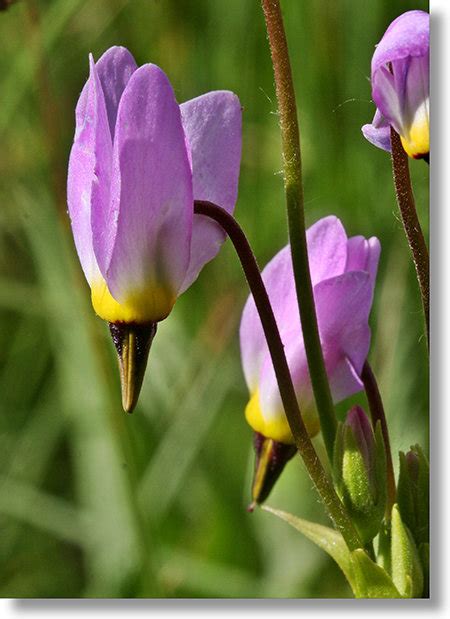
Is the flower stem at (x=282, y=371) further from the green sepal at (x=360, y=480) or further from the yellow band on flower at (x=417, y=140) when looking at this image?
the yellow band on flower at (x=417, y=140)

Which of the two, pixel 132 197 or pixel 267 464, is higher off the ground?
pixel 132 197

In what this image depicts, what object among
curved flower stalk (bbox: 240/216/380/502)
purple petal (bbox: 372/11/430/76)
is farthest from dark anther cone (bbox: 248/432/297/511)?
purple petal (bbox: 372/11/430/76)

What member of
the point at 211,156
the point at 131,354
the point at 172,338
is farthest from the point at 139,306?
the point at 172,338

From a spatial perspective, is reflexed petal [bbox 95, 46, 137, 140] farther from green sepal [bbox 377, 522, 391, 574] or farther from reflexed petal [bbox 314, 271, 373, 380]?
green sepal [bbox 377, 522, 391, 574]

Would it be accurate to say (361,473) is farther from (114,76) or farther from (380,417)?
(114,76)

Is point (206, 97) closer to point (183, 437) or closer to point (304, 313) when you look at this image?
point (304, 313)

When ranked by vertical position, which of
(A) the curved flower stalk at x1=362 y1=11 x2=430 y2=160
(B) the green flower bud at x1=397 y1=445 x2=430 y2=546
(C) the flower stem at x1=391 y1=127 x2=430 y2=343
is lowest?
(B) the green flower bud at x1=397 y1=445 x2=430 y2=546
